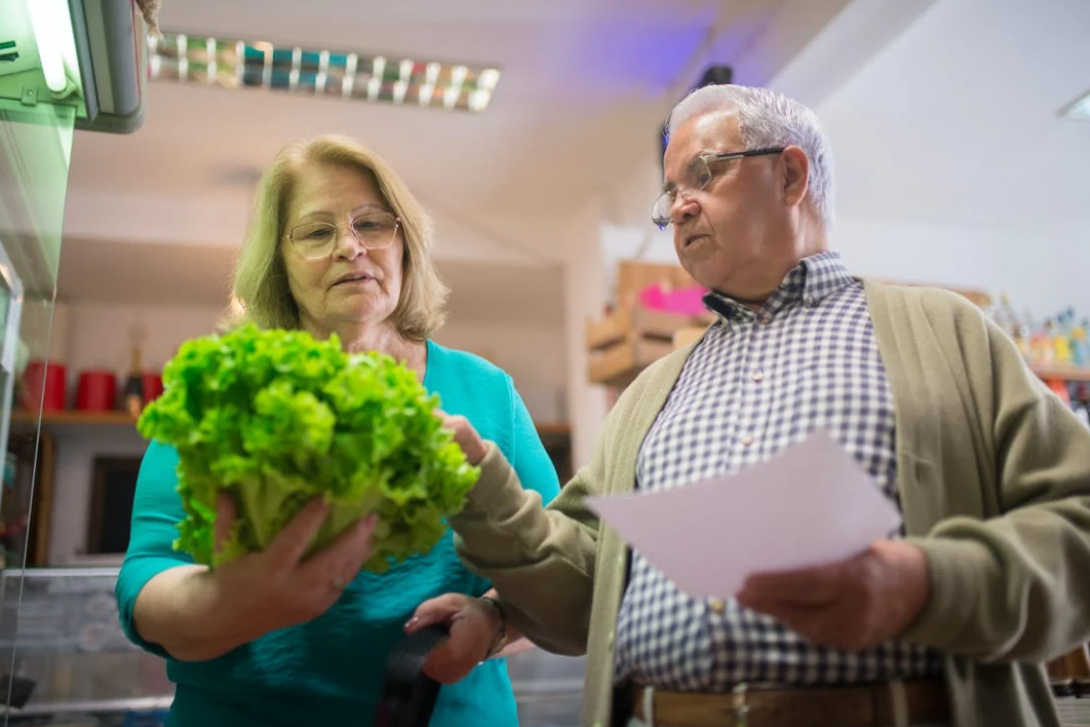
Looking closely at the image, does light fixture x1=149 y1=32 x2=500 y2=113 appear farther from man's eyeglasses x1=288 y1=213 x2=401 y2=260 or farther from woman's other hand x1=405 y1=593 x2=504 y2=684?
woman's other hand x1=405 y1=593 x2=504 y2=684

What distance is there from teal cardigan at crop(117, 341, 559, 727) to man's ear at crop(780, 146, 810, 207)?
710 millimetres

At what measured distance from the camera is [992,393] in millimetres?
1009

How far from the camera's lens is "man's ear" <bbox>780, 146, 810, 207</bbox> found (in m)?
1.29

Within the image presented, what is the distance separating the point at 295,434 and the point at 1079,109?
4182 millimetres

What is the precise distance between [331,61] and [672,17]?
1.31 m

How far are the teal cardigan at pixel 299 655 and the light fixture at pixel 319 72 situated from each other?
8.61ft

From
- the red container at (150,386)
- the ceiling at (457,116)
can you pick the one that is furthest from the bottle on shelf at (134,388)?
the ceiling at (457,116)

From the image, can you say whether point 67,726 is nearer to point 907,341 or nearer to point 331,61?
point 907,341

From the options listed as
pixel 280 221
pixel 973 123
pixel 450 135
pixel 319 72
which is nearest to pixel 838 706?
pixel 280 221

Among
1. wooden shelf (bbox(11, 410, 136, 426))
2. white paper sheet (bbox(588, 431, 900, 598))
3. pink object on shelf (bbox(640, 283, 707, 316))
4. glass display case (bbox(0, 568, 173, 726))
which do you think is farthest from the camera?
wooden shelf (bbox(11, 410, 136, 426))

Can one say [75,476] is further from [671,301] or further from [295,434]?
[295,434]

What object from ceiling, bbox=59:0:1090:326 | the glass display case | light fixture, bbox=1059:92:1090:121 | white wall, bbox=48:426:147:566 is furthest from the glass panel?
white wall, bbox=48:426:147:566

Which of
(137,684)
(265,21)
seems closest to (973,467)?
(137,684)

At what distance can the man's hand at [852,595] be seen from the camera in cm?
77
